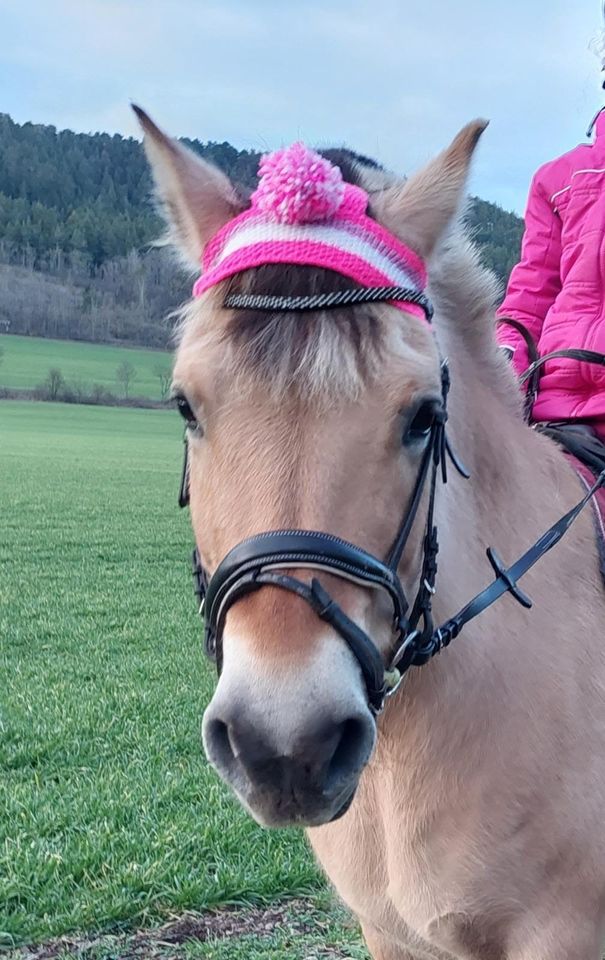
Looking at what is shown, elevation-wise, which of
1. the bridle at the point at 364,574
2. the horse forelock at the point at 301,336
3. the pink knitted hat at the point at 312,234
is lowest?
the bridle at the point at 364,574

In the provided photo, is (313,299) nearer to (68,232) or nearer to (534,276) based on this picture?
(534,276)

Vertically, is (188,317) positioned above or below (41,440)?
above

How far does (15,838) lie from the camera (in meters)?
4.86

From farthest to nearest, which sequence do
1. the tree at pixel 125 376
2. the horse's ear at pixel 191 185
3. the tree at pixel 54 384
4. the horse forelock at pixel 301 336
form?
1. the tree at pixel 125 376
2. the tree at pixel 54 384
3. the horse's ear at pixel 191 185
4. the horse forelock at pixel 301 336

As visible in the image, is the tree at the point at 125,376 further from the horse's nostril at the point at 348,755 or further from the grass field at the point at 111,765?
the horse's nostril at the point at 348,755

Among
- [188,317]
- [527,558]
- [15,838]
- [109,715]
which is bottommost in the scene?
[109,715]

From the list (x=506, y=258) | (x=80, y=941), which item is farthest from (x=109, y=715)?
(x=506, y=258)

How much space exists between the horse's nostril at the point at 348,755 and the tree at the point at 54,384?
6609 cm

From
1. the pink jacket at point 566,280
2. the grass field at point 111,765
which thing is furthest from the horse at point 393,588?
the grass field at point 111,765

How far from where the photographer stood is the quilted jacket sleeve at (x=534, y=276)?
11.3ft

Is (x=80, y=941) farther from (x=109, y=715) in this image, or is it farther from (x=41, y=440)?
(x=41, y=440)

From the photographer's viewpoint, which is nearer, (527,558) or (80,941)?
(527,558)

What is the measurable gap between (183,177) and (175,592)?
1093 cm

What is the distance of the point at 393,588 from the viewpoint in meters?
1.74
